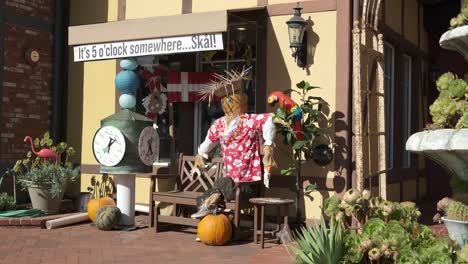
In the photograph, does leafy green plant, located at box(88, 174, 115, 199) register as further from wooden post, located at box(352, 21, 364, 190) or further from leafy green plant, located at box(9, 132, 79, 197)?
wooden post, located at box(352, 21, 364, 190)

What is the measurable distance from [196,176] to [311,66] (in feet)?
6.53

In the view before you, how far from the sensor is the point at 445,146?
329 cm

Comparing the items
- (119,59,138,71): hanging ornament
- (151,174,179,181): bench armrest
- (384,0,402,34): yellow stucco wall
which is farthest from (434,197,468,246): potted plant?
(119,59,138,71): hanging ornament

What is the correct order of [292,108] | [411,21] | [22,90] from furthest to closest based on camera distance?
[411,21] → [22,90] → [292,108]

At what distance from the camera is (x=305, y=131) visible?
671cm

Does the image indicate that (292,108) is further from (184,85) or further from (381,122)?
(184,85)

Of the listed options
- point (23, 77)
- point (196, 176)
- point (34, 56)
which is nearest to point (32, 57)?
point (34, 56)

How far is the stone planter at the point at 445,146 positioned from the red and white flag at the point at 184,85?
4865 millimetres

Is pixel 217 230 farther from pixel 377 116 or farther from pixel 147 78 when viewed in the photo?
pixel 147 78

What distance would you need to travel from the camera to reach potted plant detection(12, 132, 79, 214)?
800 centimetres

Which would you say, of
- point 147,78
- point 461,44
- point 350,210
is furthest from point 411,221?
point 147,78

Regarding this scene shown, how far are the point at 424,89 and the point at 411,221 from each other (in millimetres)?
6056

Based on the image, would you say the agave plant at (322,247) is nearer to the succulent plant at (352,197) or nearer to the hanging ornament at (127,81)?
the succulent plant at (352,197)

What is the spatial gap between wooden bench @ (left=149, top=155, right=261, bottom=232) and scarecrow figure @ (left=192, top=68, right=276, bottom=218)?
0.13m
